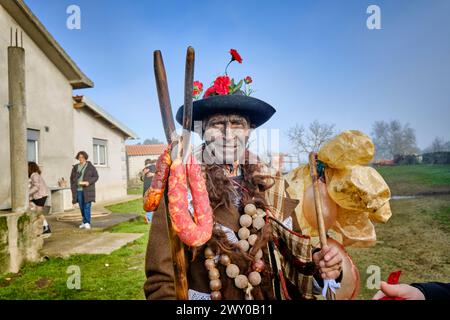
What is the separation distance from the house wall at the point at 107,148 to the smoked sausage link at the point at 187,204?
251 inches

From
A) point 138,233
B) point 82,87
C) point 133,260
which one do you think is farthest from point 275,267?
point 82,87

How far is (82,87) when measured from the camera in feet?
19.0

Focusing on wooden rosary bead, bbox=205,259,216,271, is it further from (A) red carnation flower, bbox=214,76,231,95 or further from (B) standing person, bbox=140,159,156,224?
(A) red carnation flower, bbox=214,76,231,95

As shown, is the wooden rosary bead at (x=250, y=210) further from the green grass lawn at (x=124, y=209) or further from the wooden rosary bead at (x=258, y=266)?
the green grass lawn at (x=124, y=209)

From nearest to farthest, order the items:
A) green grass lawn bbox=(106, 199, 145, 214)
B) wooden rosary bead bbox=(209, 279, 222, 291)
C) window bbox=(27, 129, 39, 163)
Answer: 1. wooden rosary bead bbox=(209, 279, 222, 291)
2. window bbox=(27, 129, 39, 163)
3. green grass lawn bbox=(106, 199, 145, 214)

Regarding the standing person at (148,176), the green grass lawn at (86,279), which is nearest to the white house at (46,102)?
the green grass lawn at (86,279)

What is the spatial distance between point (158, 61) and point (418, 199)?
20.8 ft

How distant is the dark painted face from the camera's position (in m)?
1.21

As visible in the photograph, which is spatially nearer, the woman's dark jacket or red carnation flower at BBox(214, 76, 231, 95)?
red carnation flower at BBox(214, 76, 231, 95)

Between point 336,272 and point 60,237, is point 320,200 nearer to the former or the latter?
point 336,272

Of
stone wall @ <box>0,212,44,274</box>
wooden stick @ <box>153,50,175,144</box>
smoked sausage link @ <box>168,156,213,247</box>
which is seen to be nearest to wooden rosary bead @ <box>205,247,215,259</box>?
smoked sausage link @ <box>168,156,213,247</box>

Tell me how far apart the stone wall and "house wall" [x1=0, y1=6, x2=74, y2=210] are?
243 cm

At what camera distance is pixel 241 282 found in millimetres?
1004

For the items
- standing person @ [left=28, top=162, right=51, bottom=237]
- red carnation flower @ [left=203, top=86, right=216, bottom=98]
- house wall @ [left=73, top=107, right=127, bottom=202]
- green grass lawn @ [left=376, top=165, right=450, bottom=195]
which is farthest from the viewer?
house wall @ [left=73, top=107, right=127, bottom=202]
